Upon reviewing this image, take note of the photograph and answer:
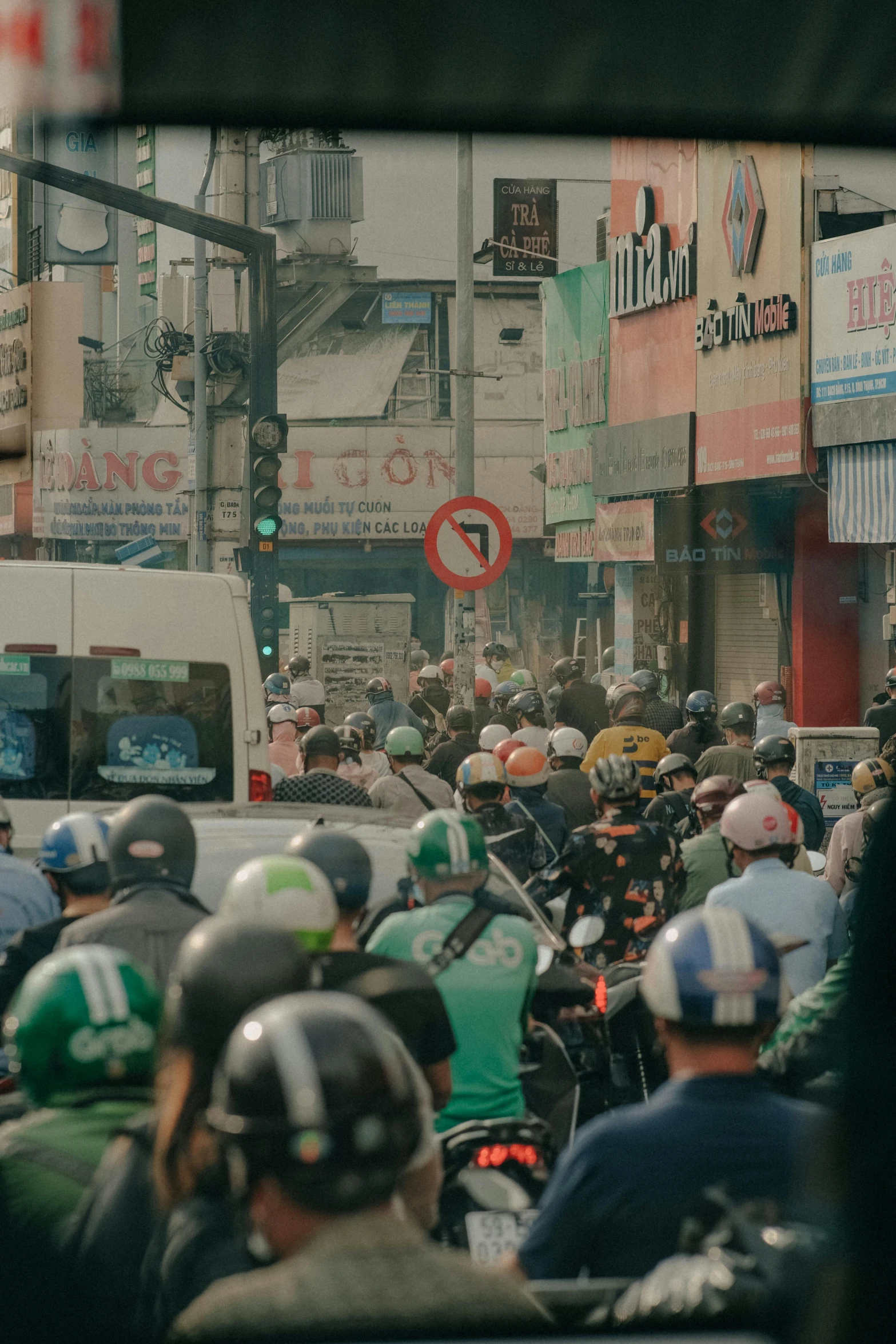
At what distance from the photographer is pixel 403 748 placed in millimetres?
11250

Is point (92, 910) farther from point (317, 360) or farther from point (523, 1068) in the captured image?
point (317, 360)

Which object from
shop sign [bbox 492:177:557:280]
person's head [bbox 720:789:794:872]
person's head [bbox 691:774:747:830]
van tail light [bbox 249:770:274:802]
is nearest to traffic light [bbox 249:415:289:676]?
van tail light [bbox 249:770:274:802]

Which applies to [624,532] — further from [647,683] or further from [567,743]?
[567,743]

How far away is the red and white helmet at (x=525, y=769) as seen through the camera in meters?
10.1

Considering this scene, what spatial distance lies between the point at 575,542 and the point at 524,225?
17.0 m

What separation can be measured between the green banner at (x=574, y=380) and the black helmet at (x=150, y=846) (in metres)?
21.7

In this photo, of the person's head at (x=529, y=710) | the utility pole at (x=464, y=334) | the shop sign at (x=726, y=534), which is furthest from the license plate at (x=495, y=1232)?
the shop sign at (x=726, y=534)

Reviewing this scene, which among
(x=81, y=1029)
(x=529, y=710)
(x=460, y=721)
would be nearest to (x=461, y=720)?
(x=460, y=721)

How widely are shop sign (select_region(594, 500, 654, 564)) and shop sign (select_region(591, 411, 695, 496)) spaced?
0.77 ft

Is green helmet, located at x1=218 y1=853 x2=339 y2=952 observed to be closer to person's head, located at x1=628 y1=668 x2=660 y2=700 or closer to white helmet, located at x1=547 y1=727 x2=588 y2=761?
white helmet, located at x1=547 y1=727 x2=588 y2=761

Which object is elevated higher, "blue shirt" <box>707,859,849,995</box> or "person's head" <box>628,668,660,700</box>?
"person's head" <box>628,668,660,700</box>

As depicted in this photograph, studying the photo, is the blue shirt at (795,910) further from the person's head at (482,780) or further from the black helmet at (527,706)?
the black helmet at (527,706)

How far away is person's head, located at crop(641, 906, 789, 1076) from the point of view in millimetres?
3320

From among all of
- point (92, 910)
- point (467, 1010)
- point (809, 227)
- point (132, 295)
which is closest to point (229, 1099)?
point (467, 1010)
